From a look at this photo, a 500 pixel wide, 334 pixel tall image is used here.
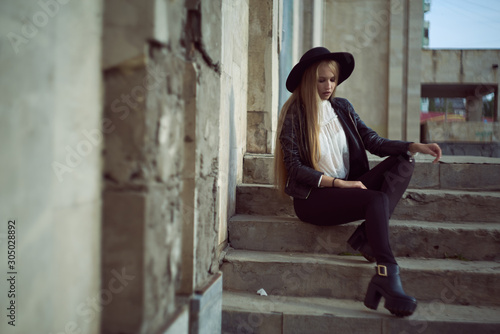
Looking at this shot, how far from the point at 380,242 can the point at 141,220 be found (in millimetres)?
1534

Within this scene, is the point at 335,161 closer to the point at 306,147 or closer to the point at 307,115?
the point at 306,147

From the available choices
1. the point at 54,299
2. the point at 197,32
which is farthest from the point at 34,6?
the point at 54,299

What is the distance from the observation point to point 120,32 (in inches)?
56.2

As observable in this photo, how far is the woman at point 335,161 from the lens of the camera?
8.24ft

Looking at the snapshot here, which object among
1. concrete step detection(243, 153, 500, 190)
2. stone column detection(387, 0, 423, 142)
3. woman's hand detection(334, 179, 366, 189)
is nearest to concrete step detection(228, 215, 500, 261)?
woman's hand detection(334, 179, 366, 189)

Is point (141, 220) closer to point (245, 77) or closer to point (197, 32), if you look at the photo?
point (197, 32)

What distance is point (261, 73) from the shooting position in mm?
4199

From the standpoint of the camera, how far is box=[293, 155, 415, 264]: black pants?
7.93 ft

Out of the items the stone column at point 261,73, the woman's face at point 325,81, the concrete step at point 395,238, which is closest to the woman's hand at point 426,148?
the concrete step at point 395,238

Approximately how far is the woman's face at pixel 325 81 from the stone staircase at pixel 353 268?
2.96 feet

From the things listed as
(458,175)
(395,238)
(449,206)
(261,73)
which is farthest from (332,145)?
(261,73)

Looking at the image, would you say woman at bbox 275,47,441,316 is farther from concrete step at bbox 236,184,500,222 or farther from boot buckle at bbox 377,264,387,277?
concrete step at bbox 236,184,500,222

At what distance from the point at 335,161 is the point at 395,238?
2.30 feet

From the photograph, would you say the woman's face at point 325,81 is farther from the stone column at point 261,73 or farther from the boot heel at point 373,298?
the boot heel at point 373,298
